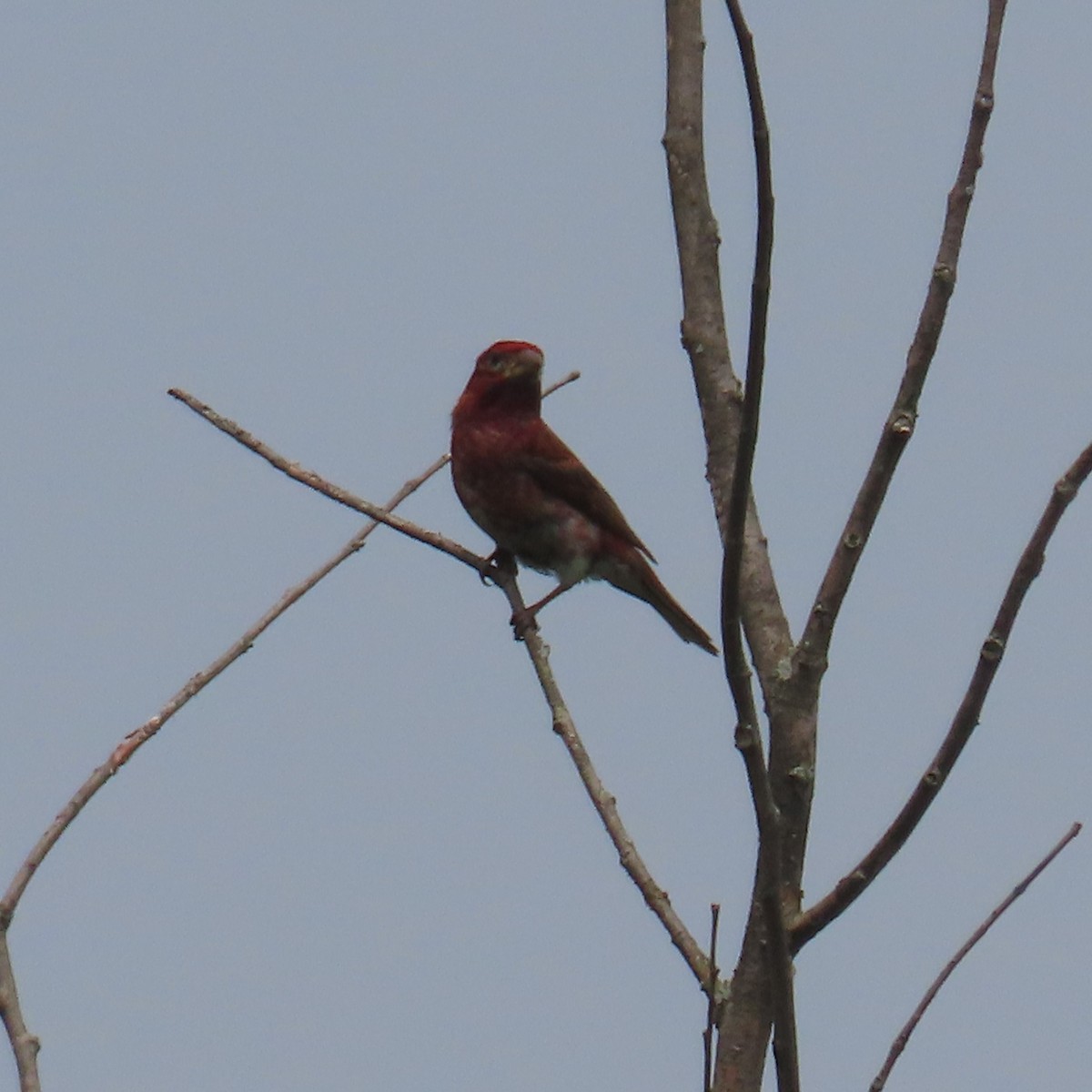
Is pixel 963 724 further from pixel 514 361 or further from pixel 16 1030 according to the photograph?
pixel 514 361

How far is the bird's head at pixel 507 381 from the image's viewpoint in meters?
8.65

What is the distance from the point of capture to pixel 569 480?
341 inches

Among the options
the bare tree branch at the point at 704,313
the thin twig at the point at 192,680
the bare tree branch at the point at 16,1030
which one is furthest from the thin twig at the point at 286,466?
the bare tree branch at the point at 16,1030

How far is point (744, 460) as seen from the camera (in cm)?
343

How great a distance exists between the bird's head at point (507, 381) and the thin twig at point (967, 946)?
5.07 m

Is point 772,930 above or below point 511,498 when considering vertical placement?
below

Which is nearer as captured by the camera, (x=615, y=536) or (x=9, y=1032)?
(x=9, y=1032)

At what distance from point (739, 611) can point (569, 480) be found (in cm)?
520

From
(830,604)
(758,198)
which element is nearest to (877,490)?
(830,604)

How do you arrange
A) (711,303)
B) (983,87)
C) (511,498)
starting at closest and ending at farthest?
(983,87)
(711,303)
(511,498)

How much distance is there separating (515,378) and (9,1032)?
576 centimetres

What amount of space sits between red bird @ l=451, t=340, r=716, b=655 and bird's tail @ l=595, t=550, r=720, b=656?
0.01m

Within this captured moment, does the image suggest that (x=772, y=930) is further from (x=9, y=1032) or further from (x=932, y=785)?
(x=9, y=1032)

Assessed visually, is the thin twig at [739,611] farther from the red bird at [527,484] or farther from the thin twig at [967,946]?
the red bird at [527,484]
